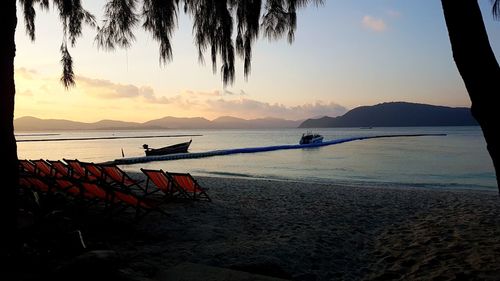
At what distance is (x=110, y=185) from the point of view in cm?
597

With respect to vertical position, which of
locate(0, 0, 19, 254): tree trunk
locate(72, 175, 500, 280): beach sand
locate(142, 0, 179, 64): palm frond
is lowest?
locate(72, 175, 500, 280): beach sand

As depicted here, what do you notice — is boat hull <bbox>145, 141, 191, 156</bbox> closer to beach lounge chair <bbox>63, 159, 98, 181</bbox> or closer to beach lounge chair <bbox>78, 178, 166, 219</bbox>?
beach lounge chair <bbox>63, 159, 98, 181</bbox>

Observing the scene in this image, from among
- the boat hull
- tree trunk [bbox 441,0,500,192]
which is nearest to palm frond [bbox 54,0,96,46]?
tree trunk [bbox 441,0,500,192]

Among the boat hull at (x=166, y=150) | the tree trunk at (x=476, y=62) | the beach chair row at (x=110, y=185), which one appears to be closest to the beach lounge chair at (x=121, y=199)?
the beach chair row at (x=110, y=185)

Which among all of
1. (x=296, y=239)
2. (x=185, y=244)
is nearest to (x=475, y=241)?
(x=296, y=239)

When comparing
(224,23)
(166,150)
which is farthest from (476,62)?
(166,150)

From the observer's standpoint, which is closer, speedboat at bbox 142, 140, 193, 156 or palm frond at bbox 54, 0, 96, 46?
palm frond at bbox 54, 0, 96, 46

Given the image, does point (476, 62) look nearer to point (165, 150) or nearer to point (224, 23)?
point (224, 23)

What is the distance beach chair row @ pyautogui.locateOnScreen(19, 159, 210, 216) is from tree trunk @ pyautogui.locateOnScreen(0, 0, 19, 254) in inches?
92.2

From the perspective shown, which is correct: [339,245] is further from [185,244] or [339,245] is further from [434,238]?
[185,244]

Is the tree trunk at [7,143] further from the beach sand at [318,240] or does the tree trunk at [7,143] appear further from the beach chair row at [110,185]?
the beach chair row at [110,185]

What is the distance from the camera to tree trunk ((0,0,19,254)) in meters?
3.03

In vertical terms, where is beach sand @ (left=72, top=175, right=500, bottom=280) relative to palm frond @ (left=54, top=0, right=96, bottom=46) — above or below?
below

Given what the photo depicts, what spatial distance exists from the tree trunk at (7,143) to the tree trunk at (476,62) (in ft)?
11.1
